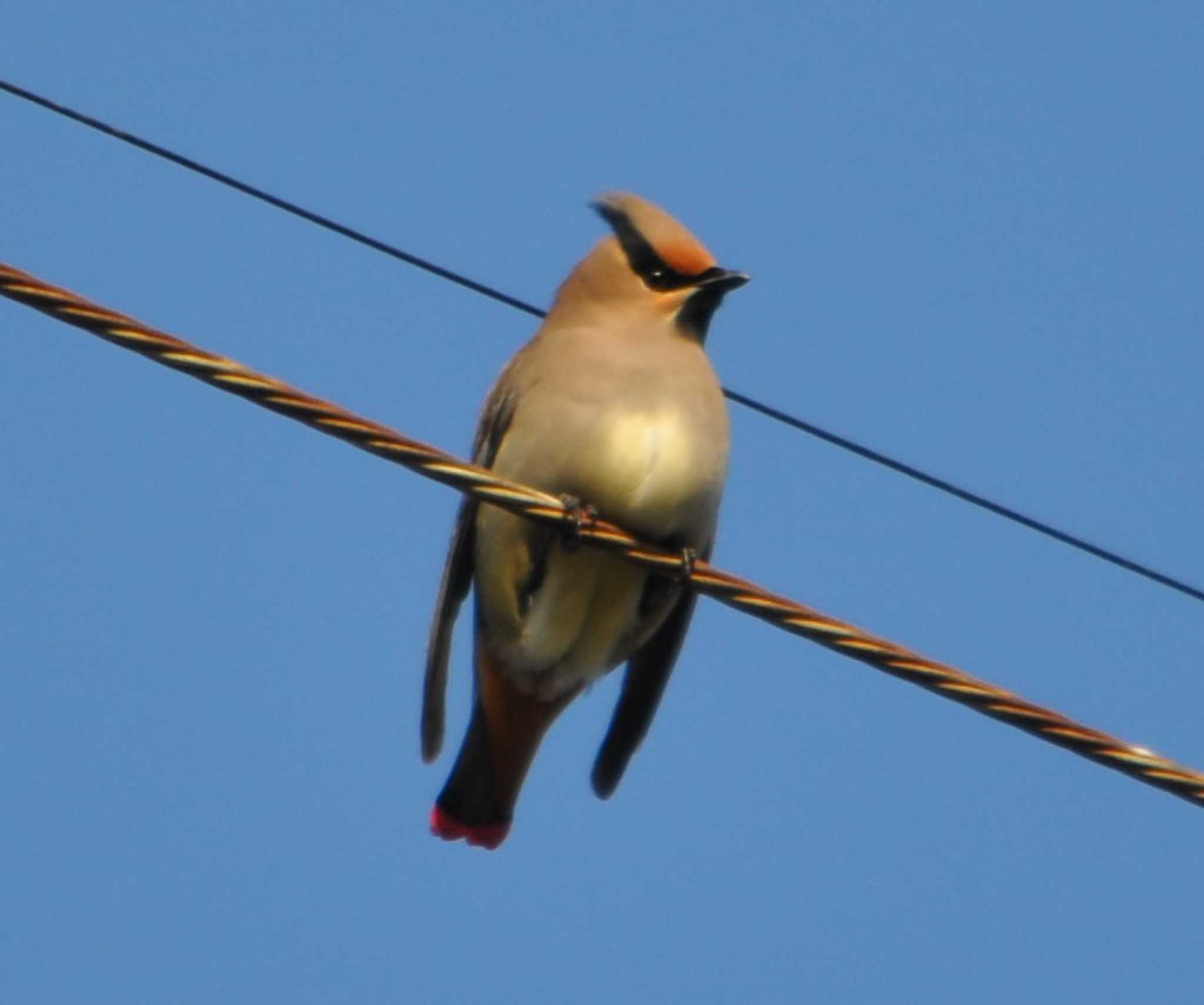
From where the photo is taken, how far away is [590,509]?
607cm

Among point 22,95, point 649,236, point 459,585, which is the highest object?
point 649,236

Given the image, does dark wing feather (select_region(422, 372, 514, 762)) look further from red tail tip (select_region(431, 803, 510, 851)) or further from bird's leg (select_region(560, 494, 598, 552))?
bird's leg (select_region(560, 494, 598, 552))

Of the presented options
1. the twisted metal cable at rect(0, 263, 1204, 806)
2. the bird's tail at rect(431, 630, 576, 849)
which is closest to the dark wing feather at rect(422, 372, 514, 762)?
the bird's tail at rect(431, 630, 576, 849)

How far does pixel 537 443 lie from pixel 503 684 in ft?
2.68

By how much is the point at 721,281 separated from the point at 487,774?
145cm

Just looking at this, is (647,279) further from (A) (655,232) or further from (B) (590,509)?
(B) (590,509)

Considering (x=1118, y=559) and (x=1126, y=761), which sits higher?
(x=1118, y=559)

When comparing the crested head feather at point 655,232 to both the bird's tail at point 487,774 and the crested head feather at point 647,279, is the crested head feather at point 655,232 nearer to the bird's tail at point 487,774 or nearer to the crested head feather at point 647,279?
the crested head feather at point 647,279

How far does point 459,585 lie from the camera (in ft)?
22.3

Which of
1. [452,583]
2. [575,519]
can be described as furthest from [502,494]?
[452,583]

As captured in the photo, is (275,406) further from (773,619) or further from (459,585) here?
(459,585)

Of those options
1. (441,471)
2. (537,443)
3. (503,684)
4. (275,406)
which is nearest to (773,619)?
(441,471)

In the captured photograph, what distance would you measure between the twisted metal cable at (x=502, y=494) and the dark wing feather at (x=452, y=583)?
157 centimetres

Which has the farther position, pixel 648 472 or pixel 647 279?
pixel 647 279
